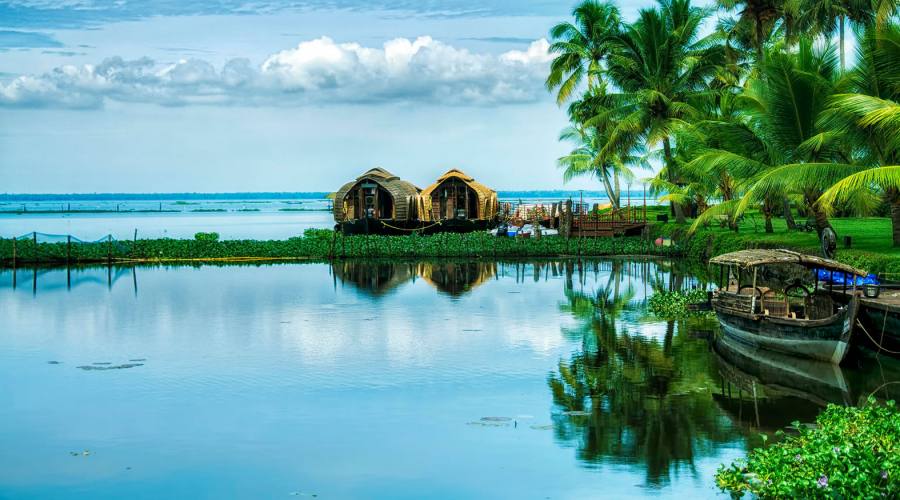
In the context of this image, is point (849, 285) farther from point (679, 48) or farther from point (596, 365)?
point (679, 48)

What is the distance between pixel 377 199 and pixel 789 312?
120 feet

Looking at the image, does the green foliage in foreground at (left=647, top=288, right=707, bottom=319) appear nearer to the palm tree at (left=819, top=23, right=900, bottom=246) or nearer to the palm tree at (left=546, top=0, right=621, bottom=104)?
the palm tree at (left=819, top=23, right=900, bottom=246)

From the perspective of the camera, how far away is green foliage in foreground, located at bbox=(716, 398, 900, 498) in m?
8.09

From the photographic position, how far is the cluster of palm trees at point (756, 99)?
21906mm

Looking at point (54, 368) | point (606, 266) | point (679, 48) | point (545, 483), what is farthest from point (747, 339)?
point (679, 48)

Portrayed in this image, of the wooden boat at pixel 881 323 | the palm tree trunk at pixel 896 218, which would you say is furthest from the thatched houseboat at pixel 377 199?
the wooden boat at pixel 881 323

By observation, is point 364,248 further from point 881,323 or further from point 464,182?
point 881,323

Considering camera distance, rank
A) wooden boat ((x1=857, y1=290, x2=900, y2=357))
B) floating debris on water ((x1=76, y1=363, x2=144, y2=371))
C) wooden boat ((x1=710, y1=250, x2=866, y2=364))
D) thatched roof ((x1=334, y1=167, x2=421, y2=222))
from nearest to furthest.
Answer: wooden boat ((x1=710, y1=250, x2=866, y2=364)), wooden boat ((x1=857, y1=290, x2=900, y2=357)), floating debris on water ((x1=76, y1=363, x2=144, y2=371)), thatched roof ((x1=334, y1=167, x2=421, y2=222))

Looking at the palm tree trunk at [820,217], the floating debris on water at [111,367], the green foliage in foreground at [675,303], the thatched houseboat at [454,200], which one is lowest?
the floating debris on water at [111,367]

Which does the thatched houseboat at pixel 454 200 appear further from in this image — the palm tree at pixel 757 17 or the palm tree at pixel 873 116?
the palm tree at pixel 873 116

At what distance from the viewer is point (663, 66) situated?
36.7 m

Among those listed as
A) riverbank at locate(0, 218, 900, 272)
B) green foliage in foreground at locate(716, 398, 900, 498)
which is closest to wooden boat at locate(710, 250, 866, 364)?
green foliage in foreground at locate(716, 398, 900, 498)

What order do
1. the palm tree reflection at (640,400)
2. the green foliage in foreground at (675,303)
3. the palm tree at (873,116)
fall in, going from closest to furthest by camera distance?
1. the palm tree reflection at (640,400)
2. the palm tree at (873,116)
3. the green foliage in foreground at (675,303)

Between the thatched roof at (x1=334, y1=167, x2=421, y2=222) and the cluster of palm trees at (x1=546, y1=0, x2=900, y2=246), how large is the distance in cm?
979
